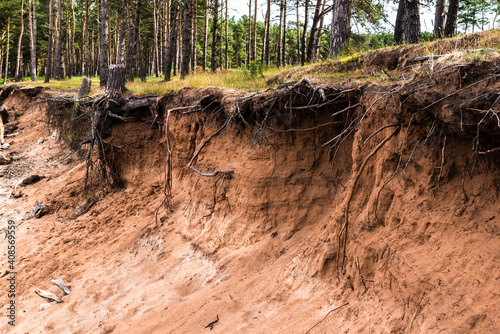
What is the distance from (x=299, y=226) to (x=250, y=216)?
2.72 ft

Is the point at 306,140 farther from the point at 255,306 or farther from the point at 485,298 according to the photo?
the point at 485,298

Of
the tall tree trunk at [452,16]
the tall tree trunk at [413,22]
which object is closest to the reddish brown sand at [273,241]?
the tall tree trunk at [413,22]

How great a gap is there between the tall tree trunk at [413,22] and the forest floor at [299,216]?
3.17 m

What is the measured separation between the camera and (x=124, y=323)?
508cm

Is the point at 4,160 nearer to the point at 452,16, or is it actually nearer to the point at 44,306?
the point at 44,306

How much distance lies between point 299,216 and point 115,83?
6.59 meters

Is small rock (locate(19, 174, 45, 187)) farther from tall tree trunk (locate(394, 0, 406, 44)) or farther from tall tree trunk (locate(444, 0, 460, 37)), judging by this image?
tall tree trunk (locate(444, 0, 460, 37))

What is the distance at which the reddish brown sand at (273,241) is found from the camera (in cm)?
331

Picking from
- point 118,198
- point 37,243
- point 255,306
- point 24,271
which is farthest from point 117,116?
point 255,306

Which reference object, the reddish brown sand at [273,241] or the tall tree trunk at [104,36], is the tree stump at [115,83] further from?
the tall tree trunk at [104,36]

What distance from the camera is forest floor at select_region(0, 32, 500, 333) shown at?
331cm

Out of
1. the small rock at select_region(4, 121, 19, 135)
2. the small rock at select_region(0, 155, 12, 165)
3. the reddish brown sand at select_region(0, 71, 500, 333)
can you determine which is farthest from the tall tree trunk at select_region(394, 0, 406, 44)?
the small rock at select_region(4, 121, 19, 135)

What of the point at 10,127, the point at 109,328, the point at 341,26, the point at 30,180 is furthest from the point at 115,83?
the point at 10,127

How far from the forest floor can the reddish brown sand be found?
2 centimetres
